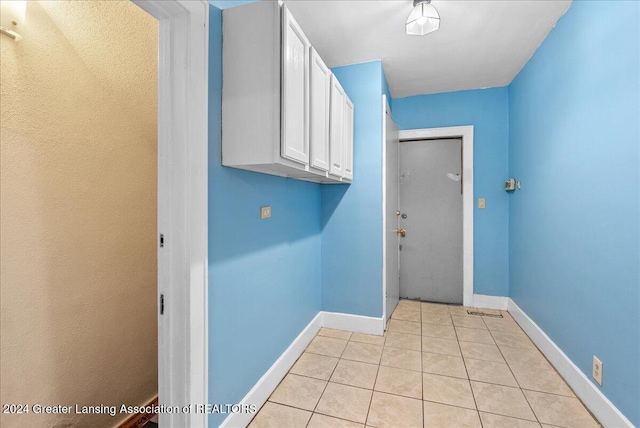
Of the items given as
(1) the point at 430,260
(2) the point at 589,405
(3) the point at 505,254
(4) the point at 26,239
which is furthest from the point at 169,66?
(3) the point at 505,254

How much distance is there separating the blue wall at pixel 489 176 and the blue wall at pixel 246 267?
215 cm

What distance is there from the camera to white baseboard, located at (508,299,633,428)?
144cm

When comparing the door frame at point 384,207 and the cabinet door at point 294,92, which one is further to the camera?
the door frame at point 384,207

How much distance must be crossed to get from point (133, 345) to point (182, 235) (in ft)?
3.61

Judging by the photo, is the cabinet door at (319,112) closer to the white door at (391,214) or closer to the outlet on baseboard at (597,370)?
the white door at (391,214)

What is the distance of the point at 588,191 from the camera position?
1.69 metres

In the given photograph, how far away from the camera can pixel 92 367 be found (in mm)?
1518

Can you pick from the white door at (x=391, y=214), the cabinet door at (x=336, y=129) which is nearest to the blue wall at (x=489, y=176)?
the white door at (x=391, y=214)

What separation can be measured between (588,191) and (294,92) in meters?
1.79

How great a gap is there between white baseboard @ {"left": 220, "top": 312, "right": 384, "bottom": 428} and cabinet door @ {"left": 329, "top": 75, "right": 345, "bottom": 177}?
133cm

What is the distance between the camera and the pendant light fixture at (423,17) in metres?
1.76

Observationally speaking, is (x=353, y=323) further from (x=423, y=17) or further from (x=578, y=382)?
(x=423, y=17)

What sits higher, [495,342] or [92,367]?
[92,367]

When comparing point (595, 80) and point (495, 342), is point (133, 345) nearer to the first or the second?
point (495, 342)
